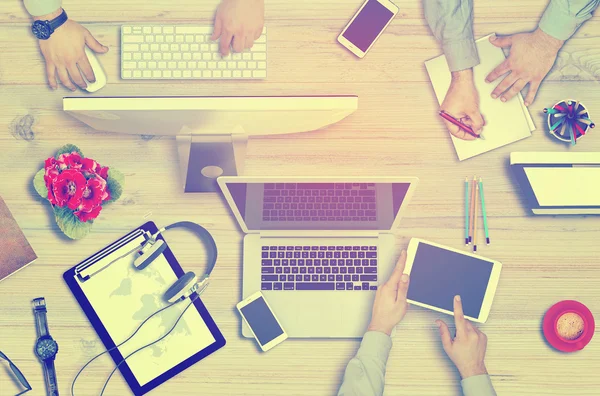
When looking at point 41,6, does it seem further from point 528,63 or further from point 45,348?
point 528,63

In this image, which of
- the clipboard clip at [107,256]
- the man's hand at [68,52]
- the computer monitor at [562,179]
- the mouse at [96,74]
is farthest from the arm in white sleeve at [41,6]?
the computer monitor at [562,179]

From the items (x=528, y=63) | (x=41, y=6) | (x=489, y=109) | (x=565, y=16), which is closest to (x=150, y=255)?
(x=41, y=6)

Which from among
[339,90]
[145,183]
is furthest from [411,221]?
[145,183]

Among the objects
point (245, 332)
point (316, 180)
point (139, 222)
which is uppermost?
point (316, 180)

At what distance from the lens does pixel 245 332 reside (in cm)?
131

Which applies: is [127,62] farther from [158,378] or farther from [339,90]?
[158,378]

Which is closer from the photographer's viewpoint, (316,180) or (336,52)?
(316,180)

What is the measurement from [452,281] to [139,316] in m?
0.76

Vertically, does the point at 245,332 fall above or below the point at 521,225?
below

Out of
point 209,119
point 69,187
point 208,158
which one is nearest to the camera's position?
point 209,119

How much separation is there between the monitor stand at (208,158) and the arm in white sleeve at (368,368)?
1.68ft

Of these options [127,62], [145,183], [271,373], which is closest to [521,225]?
[271,373]

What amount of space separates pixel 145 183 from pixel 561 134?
3.39 feet

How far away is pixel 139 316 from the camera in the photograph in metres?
1.31
